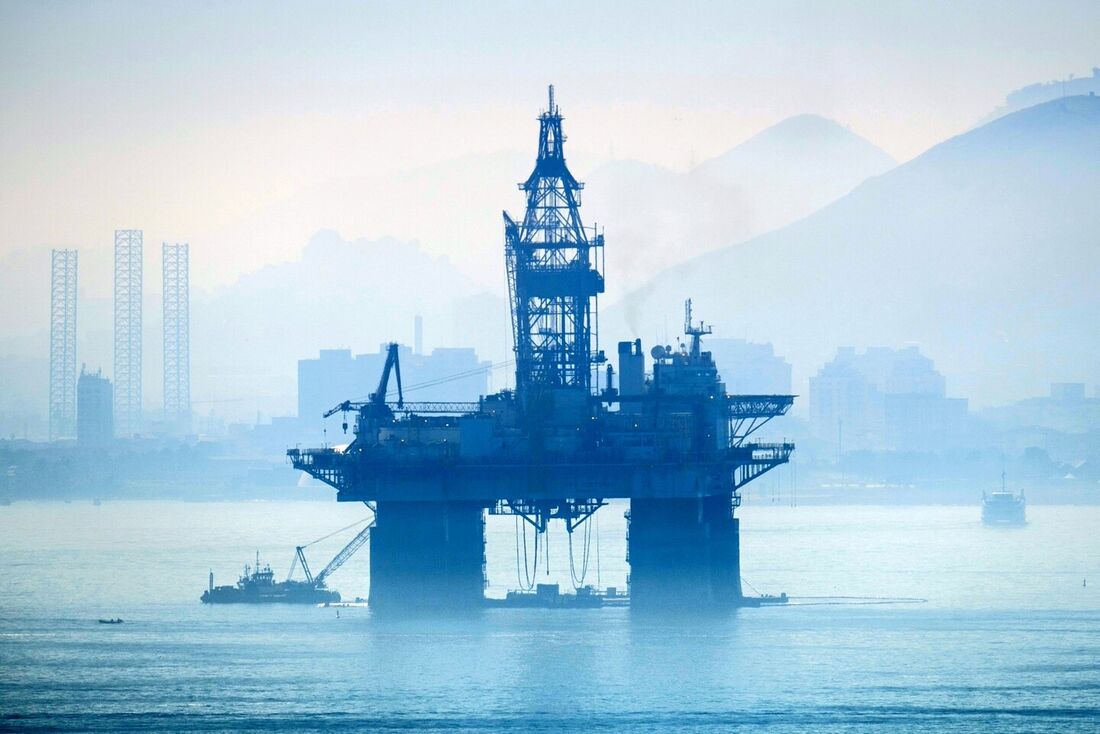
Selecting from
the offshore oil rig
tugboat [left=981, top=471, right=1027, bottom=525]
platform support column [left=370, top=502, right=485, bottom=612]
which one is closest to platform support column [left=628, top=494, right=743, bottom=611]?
the offshore oil rig

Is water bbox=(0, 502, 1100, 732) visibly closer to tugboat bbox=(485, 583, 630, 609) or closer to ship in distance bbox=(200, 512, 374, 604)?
ship in distance bbox=(200, 512, 374, 604)

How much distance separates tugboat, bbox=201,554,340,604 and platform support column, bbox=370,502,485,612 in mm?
11444

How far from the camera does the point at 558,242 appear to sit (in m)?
100

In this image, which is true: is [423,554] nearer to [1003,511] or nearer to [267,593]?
[267,593]

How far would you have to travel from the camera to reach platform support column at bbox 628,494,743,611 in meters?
91.7

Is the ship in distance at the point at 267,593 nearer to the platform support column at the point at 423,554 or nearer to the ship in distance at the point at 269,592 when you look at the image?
the ship in distance at the point at 269,592

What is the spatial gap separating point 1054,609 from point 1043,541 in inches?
2503

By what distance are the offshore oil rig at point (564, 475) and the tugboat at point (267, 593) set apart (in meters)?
10.5

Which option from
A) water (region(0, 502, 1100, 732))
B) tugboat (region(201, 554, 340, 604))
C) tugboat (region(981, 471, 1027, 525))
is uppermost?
tugboat (region(981, 471, 1027, 525))

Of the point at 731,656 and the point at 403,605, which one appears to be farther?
the point at 403,605

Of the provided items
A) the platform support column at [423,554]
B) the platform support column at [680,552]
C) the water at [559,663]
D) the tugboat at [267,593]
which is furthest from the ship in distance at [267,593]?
the platform support column at [680,552]

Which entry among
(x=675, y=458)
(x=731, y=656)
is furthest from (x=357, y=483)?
(x=731, y=656)

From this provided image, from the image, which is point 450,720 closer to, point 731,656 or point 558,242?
point 731,656

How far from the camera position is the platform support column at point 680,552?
91.7m
